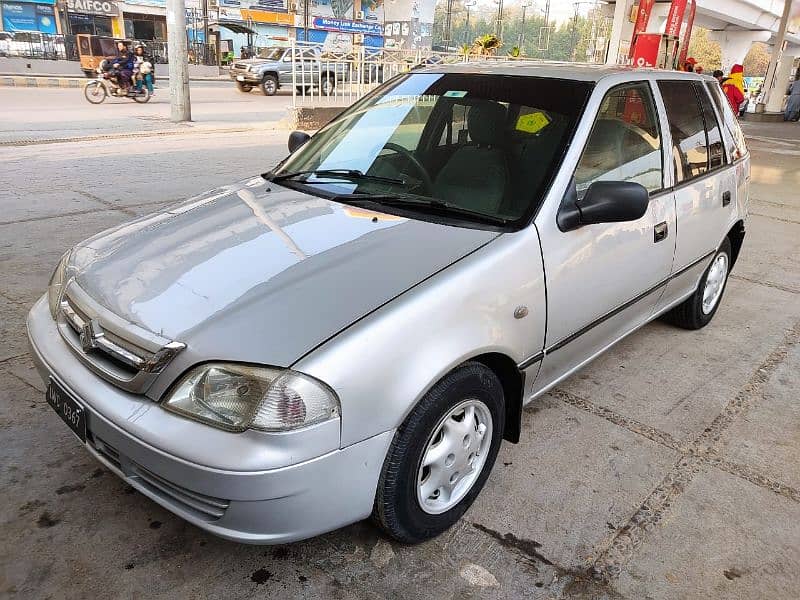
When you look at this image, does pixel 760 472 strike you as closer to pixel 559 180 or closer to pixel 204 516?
pixel 559 180

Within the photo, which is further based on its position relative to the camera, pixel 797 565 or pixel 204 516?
pixel 797 565

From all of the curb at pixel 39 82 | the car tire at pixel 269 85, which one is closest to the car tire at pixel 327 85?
the car tire at pixel 269 85

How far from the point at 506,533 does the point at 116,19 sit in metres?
44.4

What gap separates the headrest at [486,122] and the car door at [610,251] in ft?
1.34

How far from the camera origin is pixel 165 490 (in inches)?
75.0

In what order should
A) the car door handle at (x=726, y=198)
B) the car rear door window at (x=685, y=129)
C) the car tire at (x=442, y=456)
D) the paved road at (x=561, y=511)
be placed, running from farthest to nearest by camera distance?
the car door handle at (x=726, y=198) → the car rear door window at (x=685, y=129) → the paved road at (x=561, y=511) → the car tire at (x=442, y=456)

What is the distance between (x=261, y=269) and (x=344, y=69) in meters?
12.7

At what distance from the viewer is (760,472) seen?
2779mm

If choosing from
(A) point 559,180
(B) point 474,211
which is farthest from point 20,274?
(A) point 559,180

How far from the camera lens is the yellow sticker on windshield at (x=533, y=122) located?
276cm

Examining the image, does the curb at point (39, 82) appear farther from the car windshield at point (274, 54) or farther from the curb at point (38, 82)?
the car windshield at point (274, 54)

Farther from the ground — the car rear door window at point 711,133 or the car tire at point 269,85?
the car rear door window at point 711,133

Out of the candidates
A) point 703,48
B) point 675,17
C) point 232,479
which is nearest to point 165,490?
point 232,479

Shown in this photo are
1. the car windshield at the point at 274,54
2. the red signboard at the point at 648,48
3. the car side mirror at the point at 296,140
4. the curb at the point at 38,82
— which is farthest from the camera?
the car windshield at the point at 274,54
